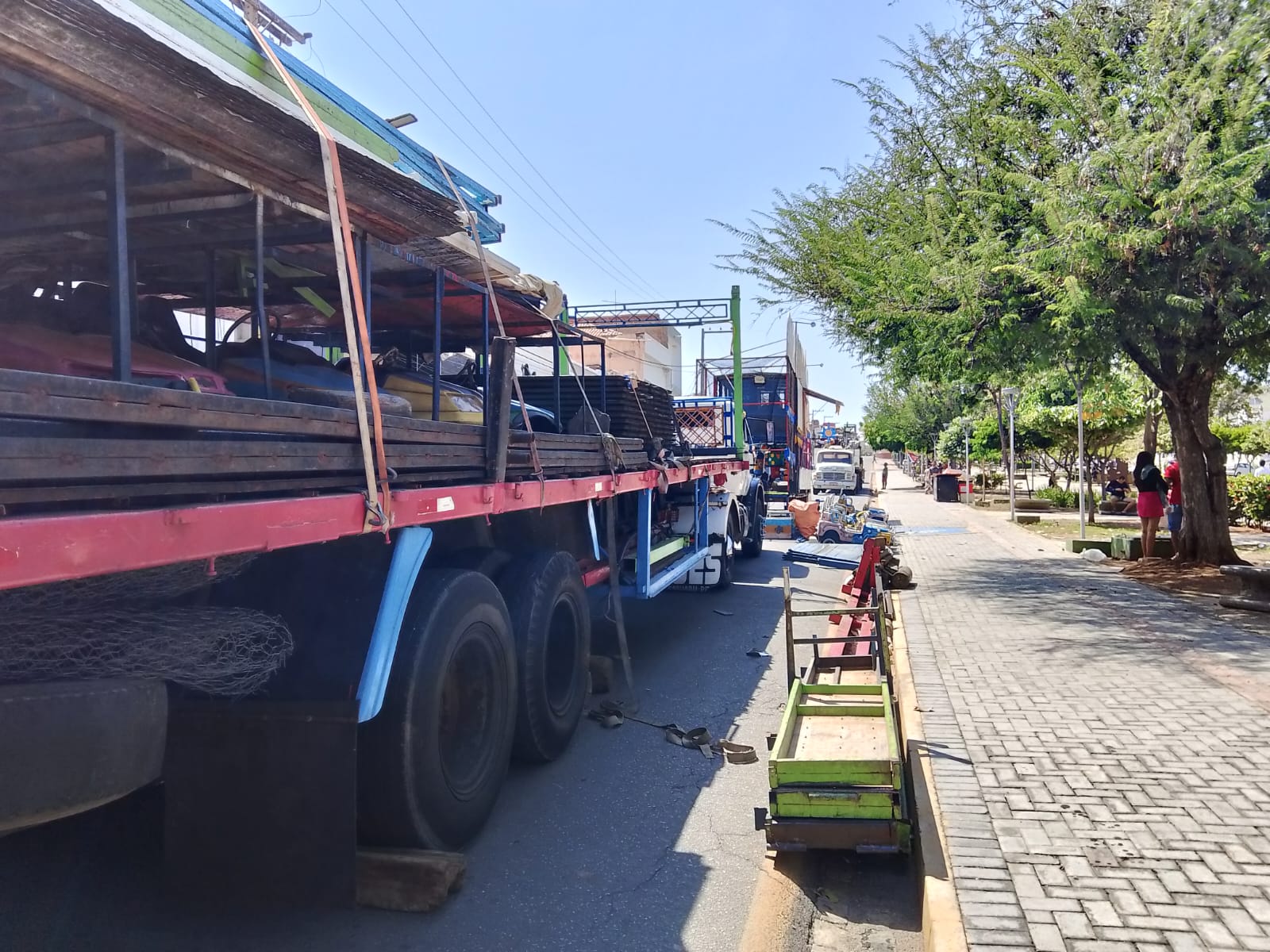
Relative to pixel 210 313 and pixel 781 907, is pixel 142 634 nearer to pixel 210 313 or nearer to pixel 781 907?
pixel 210 313

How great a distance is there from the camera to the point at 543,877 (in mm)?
3971

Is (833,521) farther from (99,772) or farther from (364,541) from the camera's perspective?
(99,772)

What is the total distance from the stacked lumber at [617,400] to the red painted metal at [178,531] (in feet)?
13.5

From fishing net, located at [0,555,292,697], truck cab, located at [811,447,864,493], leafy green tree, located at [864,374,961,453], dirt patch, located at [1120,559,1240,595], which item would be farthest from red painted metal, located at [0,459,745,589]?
truck cab, located at [811,447,864,493]

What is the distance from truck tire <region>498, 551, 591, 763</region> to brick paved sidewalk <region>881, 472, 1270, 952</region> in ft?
6.81

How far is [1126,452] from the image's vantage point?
2712 centimetres

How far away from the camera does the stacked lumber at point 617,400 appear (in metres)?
7.95

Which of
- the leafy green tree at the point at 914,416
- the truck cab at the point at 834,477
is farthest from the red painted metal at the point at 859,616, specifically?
the truck cab at the point at 834,477

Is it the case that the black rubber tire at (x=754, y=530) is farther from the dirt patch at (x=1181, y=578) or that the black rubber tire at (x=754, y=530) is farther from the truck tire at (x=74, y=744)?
the truck tire at (x=74, y=744)

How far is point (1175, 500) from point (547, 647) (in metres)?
11.2

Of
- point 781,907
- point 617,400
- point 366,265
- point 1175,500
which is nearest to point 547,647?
point 781,907

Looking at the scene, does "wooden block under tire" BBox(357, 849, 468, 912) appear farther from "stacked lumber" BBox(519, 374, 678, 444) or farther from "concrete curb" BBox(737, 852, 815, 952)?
"stacked lumber" BBox(519, 374, 678, 444)

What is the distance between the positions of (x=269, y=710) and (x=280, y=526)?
95 cm

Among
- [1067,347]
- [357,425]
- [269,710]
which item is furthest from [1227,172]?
[269,710]
